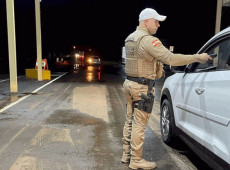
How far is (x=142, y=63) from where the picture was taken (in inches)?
137

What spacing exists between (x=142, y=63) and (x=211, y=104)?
977 mm

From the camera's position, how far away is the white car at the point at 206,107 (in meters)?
2.73

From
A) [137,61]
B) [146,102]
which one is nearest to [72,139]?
[146,102]

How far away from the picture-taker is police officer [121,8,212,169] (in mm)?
3320

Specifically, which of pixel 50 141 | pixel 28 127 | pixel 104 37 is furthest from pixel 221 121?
pixel 104 37

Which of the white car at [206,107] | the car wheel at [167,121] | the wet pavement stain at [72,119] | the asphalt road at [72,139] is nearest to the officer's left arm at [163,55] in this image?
the white car at [206,107]

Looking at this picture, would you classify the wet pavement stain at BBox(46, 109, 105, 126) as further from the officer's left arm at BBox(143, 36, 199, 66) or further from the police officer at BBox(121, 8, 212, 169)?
the officer's left arm at BBox(143, 36, 199, 66)

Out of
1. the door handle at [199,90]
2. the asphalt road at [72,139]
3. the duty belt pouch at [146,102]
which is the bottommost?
the asphalt road at [72,139]

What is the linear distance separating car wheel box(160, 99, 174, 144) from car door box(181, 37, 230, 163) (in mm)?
586

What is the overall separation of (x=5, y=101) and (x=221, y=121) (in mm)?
7514

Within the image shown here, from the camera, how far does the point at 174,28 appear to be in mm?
54250

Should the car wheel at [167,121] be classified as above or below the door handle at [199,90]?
below

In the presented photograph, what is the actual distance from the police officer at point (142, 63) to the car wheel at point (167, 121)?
867mm

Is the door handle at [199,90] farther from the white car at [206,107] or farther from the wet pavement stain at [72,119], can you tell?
the wet pavement stain at [72,119]
